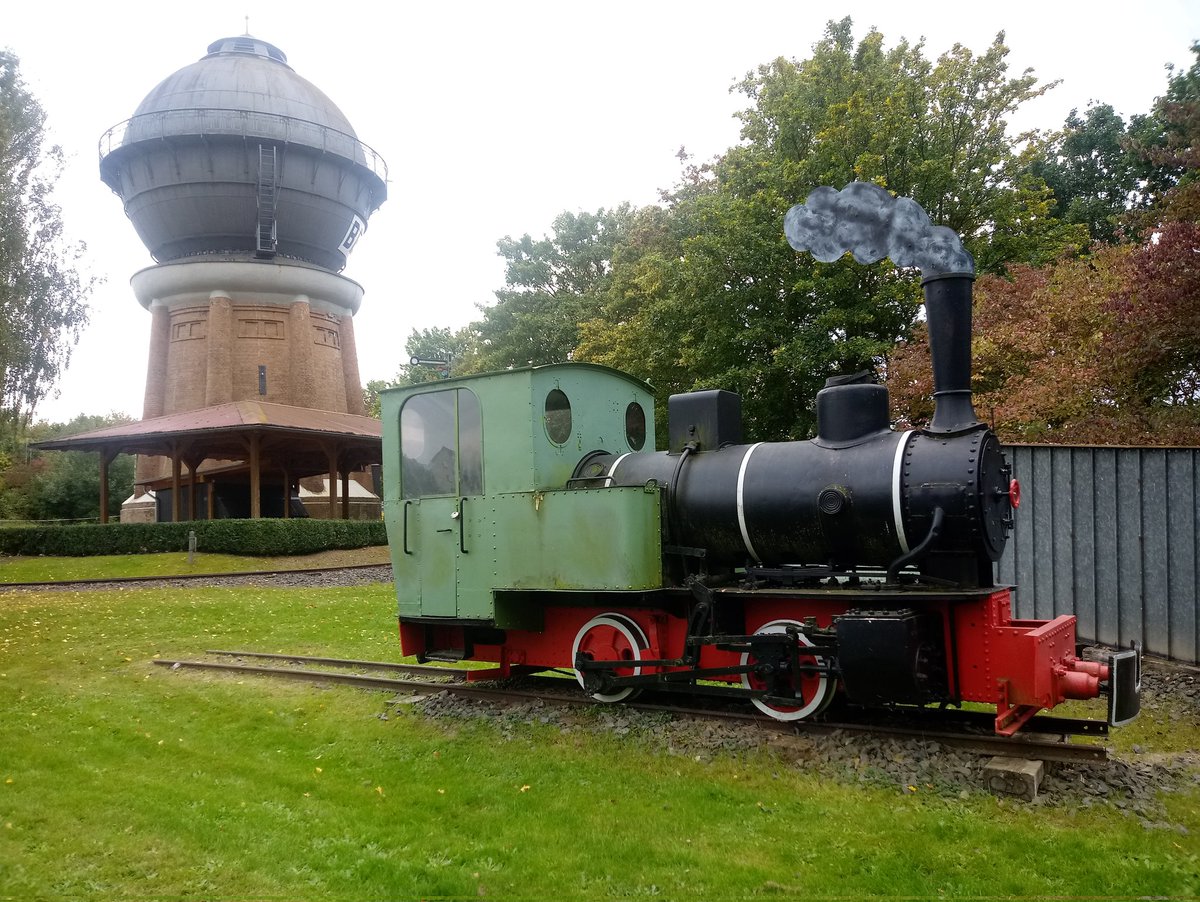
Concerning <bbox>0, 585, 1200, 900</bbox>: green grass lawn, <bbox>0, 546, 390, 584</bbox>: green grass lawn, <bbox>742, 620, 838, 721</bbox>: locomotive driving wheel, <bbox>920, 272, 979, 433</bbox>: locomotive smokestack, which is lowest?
<bbox>0, 546, 390, 584</bbox>: green grass lawn

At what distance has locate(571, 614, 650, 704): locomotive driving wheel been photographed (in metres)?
7.34

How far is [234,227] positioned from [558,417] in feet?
102

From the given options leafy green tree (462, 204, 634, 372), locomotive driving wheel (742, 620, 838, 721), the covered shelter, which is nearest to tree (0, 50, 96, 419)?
the covered shelter

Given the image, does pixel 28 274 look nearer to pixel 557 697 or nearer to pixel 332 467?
pixel 332 467

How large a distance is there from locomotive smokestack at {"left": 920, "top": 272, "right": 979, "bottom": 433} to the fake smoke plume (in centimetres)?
10

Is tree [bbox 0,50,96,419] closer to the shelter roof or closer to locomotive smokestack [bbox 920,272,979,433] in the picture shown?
the shelter roof

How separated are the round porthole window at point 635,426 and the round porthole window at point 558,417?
0.93 metres

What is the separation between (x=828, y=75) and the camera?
22672 millimetres

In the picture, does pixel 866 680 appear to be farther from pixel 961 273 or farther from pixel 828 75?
pixel 828 75

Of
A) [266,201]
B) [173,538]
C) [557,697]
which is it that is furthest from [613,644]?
[266,201]

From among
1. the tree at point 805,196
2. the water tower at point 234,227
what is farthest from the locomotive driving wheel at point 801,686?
the water tower at point 234,227

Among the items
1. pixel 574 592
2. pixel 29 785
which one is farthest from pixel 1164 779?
pixel 29 785

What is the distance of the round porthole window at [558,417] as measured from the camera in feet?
25.2

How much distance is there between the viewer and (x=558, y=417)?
7.79m
